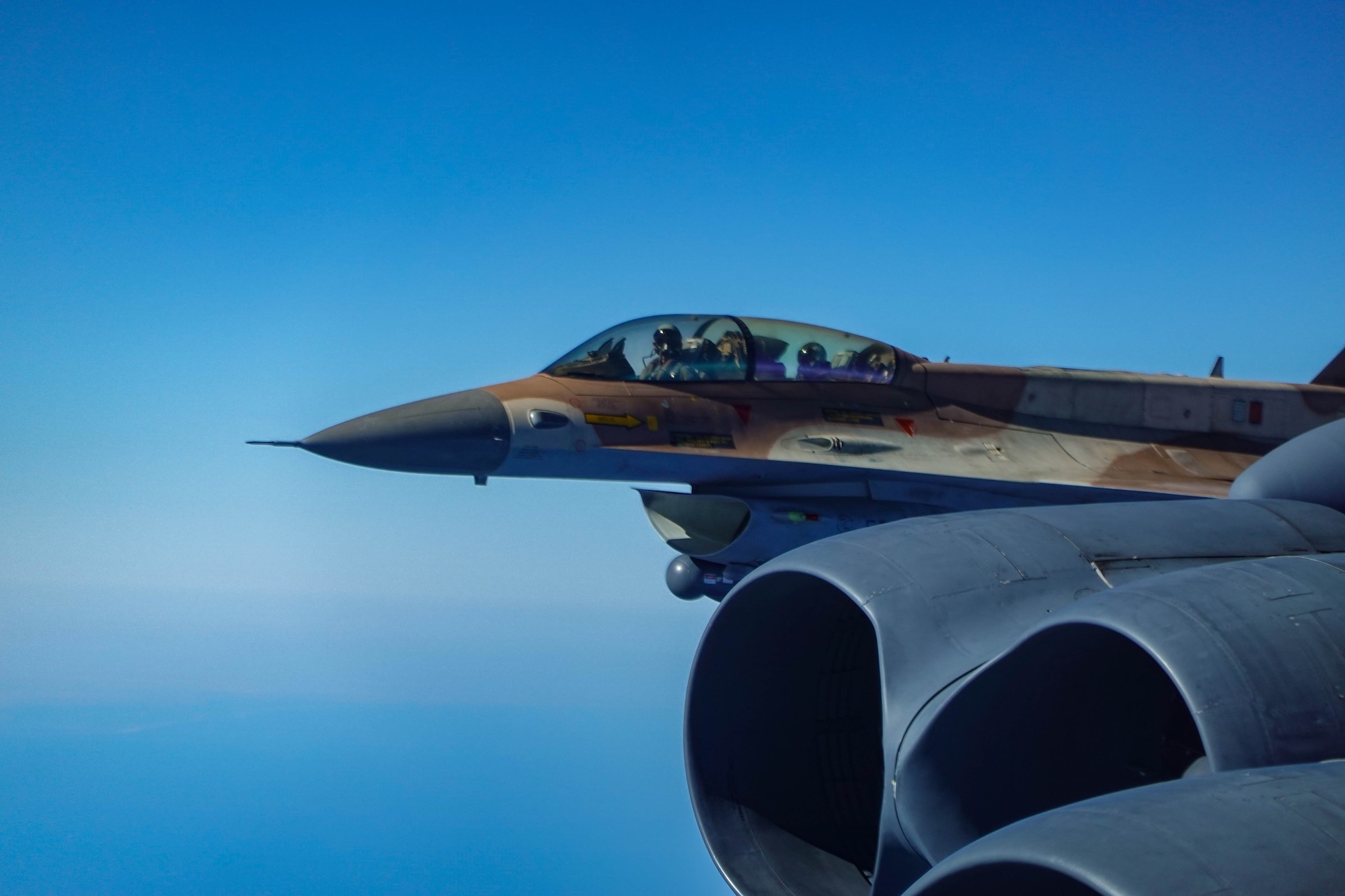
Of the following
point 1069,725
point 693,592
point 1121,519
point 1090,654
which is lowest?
point 693,592

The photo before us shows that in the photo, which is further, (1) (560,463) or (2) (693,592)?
(2) (693,592)

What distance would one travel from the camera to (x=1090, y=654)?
3115 mm

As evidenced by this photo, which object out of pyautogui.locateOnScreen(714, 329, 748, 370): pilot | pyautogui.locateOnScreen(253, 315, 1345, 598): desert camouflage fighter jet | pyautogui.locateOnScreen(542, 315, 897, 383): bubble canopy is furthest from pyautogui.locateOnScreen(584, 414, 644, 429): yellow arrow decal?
pyautogui.locateOnScreen(714, 329, 748, 370): pilot

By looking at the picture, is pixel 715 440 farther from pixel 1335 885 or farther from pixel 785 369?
pixel 1335 885

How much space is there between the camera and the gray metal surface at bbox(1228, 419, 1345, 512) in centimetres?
397

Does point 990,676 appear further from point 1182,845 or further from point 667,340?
point 667,340

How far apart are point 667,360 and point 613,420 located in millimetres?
800

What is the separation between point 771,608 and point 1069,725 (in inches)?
40.7

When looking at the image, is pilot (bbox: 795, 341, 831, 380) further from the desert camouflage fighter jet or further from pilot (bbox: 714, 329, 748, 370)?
pilot (bbox: 714, 329, 748, 370)

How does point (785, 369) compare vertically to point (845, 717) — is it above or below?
above

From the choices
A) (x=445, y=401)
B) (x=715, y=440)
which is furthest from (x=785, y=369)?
(x=445, y=401)

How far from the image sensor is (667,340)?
9.35m

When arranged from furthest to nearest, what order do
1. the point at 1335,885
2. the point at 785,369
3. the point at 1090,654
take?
the point at 785,369 < the point at 1090,654 < the point at 1335,885

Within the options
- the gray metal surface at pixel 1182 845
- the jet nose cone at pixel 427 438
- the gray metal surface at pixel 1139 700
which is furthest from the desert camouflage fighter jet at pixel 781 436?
the gray metal surface at pixel 1182 845
